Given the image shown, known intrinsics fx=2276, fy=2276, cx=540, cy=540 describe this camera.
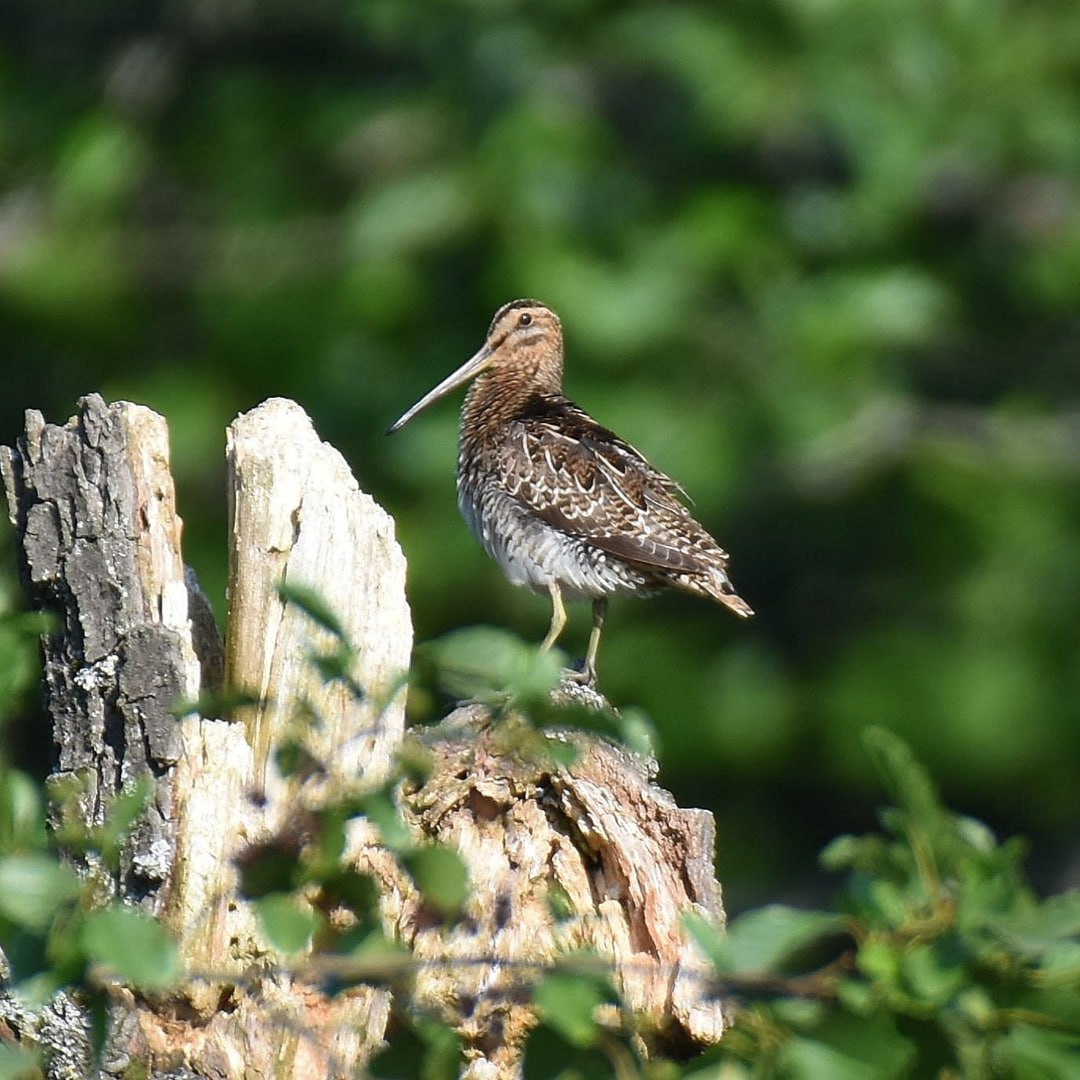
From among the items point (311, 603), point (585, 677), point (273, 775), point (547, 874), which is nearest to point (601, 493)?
point (585, 677)

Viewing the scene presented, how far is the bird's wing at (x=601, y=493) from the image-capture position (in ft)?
21.1

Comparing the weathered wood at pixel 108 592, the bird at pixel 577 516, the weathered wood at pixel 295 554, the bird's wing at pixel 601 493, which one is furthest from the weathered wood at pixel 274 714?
the bird's wing at pixel 601 493

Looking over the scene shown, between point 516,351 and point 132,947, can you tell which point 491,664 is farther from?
point 516,351

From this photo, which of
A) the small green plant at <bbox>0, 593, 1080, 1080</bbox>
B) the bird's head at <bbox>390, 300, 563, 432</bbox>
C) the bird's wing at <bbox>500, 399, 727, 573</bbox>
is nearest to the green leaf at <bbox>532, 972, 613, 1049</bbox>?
the small green plant at <bbox>0, 593, 1080, 1080</bbox>

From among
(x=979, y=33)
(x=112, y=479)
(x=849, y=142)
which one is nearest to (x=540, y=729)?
(x=112, y=479)

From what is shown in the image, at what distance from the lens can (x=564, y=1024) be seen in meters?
2.38

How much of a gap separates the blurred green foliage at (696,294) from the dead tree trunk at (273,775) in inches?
190

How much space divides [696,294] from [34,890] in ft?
24.5

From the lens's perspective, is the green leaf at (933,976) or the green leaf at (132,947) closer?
the green leaf at (132,947)

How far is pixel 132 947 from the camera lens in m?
2.27

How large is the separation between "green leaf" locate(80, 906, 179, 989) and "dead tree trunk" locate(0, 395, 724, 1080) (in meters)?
1.26

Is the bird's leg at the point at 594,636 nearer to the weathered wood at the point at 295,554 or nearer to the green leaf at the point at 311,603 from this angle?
the weathered wood at the point at 295,554

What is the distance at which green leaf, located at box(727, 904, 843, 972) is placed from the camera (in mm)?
2480

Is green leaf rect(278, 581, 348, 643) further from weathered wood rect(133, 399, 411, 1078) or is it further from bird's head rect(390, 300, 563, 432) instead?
bird's head rect(390, 300, 563, 432)
